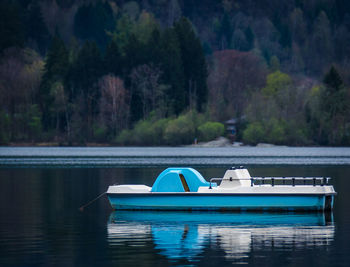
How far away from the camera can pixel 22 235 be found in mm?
28734

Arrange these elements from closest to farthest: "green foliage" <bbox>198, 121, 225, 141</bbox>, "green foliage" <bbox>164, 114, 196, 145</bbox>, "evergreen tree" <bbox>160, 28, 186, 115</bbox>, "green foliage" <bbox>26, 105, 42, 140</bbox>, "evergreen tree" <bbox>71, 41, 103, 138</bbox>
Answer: "green foliage" <bbox>164, 114, 196, 145</bbox>, "green foliage" <bbox>198, 121, 225, 141</bbox>, "green foliage" <bbox>26, 105, 42, 140</bbox>, "evergreen tree" <bbox>160, 28, 186, 115</bbox>, "evergreen tree" <bbox>71, 41, 103, 138</bbox>

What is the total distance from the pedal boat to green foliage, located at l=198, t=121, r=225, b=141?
4649 inches

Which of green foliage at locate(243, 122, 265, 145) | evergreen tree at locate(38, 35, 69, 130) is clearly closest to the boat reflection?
green foliage at locate(243, 122, 265, 145)

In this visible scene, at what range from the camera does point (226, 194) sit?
3484 centimetres

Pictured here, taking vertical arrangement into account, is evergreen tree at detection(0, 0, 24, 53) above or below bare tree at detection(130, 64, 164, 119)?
above

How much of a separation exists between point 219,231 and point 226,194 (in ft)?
18.8

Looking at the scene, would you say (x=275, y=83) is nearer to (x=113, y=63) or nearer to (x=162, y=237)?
(x=113, y=63)

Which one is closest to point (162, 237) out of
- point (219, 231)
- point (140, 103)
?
point (219, 231)

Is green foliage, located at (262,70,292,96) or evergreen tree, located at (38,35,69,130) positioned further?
green foliage, located at (262,70,292,96)

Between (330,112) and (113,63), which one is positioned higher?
(113,63)

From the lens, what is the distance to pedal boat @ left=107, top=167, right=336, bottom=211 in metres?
34.3

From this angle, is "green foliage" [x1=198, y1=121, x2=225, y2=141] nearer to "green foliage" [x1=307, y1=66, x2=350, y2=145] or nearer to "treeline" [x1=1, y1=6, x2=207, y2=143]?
"treeline" [x1=1, y1=6, x2=207, y2=143]

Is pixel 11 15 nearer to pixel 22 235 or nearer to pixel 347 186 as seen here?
pixel 347 186

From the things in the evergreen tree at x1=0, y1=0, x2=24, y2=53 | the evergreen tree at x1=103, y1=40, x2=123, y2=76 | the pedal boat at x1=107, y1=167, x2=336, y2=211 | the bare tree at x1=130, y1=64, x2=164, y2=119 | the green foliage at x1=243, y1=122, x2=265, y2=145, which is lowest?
the pedal boat at x1=107, y1=167, x2=336, y2=211
